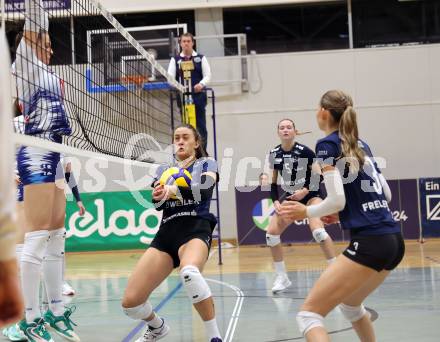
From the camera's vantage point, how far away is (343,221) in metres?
3.73

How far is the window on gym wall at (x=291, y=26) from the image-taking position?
1402cm

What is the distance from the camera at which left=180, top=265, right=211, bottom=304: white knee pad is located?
4.46 m

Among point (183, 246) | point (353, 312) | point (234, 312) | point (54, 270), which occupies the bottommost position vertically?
point (234, 312)

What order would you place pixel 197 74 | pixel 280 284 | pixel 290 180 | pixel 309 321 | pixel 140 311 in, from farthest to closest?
pixel 197 74 < pixel 290 180 < pixel 280 284 < pixel 140 311 < pixel 309 321

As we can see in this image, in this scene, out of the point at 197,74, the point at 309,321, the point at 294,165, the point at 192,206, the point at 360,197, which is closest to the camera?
the point at 309,321

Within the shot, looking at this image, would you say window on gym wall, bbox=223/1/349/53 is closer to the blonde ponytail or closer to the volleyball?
the volleyball

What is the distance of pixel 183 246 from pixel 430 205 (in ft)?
28.4

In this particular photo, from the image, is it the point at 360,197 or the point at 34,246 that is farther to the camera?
the point at 34,246

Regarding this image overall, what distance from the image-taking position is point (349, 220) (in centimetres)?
368

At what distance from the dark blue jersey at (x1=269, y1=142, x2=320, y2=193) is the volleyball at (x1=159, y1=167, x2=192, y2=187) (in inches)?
115

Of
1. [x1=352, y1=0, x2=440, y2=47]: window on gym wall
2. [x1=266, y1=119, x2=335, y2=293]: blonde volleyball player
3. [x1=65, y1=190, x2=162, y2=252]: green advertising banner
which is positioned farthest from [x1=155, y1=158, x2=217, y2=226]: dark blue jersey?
[x1=352, y1=0, x2=440, y2=47]: window on gym wall

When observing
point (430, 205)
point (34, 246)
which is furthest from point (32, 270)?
point (430, 205)

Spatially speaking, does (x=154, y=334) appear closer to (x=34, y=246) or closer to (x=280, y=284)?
(x=34, y=246)

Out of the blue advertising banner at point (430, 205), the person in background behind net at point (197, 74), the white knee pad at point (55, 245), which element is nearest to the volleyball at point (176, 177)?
the white knee pad at point (55, 245)
